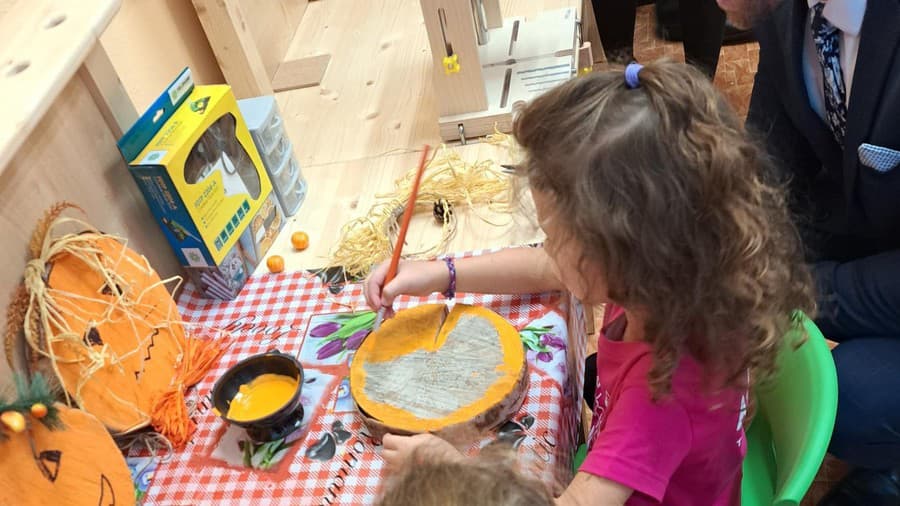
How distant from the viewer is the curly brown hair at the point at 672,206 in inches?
23.4

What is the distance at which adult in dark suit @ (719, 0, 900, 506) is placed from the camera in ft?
2.86

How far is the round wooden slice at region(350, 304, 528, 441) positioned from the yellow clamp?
0.54 m

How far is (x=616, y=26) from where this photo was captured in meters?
2.09

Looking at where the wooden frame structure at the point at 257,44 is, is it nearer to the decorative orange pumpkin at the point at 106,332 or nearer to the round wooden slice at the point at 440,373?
the decorative orange pumpkin at the point at 106,332

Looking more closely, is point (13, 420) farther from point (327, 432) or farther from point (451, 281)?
point (451, 281)

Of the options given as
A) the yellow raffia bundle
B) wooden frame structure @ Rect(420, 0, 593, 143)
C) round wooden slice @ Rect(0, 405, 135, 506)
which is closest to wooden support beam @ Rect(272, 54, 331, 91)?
wooden frame structure @ Rect(420, 0, 593, 143)

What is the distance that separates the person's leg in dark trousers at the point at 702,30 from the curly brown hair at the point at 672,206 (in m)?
1.35

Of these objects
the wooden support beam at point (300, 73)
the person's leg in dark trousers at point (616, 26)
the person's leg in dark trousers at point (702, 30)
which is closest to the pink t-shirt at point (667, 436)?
the wooden support beam at point (300, 73)

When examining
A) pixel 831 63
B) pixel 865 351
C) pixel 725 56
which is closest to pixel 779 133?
pixel 831 63

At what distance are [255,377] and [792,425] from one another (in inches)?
23.2

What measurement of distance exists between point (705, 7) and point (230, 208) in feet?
4.57

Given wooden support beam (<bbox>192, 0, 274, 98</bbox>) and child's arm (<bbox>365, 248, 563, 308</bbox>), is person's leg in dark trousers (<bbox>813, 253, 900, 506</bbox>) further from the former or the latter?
wooden support beam (<bbox>192, 0, 274, 98</bbox>)

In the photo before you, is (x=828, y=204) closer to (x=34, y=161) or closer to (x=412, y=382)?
(x=412, y=382)

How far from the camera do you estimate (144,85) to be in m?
1.34
